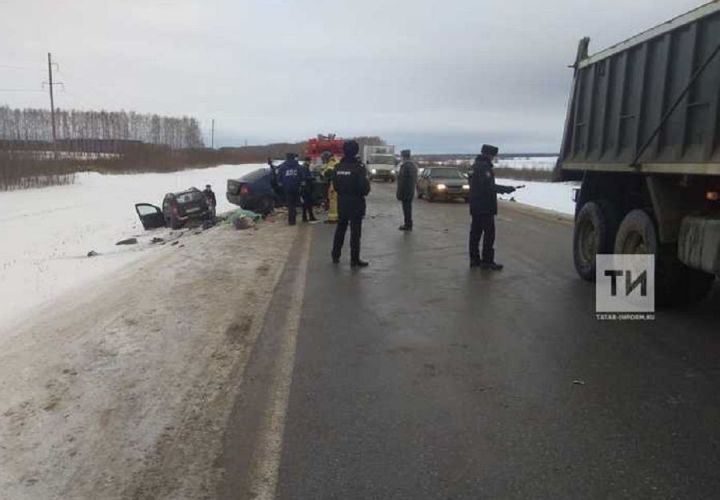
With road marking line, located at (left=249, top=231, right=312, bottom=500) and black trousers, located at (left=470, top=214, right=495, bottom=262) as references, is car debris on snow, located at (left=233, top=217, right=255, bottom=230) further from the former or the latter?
road marking line, located at (left=249, top=231, right=312, bottom=500)

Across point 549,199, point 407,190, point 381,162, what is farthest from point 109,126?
point 407,190

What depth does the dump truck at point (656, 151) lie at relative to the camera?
594 cm

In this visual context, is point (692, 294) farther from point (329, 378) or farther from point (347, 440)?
point (347, 440)

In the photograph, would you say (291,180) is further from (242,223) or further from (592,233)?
(592,233)

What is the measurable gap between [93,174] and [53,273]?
4255cm

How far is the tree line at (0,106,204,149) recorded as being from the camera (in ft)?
341

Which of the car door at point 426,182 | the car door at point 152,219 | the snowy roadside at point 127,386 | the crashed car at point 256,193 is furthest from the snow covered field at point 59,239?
the car door at point 426,182

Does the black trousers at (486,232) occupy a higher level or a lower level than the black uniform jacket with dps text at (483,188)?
lower

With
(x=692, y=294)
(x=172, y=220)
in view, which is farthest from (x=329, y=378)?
(x=172, y=220)

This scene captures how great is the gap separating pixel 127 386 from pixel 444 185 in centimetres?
2320

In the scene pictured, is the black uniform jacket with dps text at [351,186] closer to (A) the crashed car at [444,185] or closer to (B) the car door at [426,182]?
(A) the crashed car at [444,185]

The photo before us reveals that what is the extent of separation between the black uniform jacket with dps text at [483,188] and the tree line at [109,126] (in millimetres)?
99669

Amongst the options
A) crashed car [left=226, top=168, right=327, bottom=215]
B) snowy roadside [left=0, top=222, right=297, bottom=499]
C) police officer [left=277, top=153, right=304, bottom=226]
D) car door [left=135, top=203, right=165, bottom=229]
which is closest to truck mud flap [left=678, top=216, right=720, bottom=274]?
snowy roadside [left=0, top=222, right=297, bottom=499]

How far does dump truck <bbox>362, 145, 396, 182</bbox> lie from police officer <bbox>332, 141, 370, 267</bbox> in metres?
37.8
